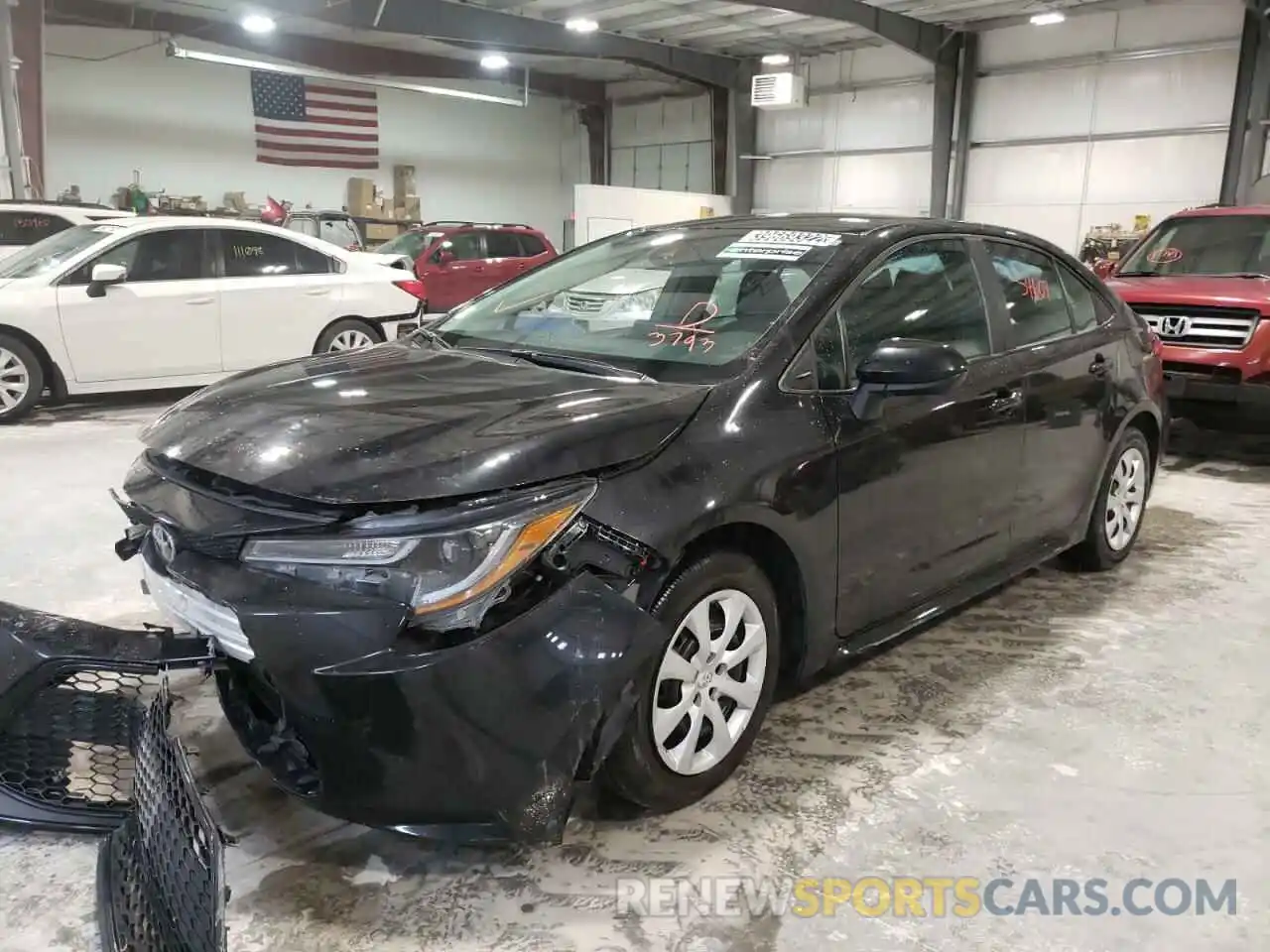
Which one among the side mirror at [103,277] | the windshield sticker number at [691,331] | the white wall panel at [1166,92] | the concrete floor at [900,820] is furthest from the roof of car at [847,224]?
the white wall panel at [1166,92]

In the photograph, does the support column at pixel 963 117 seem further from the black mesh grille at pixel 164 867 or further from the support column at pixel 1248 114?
the black mesh grille at pixel 164 867

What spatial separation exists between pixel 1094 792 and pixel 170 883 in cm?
204

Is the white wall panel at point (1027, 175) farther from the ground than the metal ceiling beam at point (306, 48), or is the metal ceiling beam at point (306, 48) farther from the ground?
the metal ceiling beam at point (306, 48)

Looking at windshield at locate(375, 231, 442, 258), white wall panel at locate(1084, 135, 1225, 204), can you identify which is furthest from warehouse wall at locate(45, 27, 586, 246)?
white wall panel at locate(1084, 135, 1225, 204)

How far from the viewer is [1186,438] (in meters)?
7.09

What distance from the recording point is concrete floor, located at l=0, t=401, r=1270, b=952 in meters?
1.93

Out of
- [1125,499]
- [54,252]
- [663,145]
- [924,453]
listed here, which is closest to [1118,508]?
[1125,499]

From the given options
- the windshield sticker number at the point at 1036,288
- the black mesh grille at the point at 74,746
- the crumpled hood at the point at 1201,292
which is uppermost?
the windshield sticker number at the point at 1036,288

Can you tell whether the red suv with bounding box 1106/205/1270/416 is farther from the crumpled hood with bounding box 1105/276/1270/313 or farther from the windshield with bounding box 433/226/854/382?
the windshield with bounding box 433/226/854/382

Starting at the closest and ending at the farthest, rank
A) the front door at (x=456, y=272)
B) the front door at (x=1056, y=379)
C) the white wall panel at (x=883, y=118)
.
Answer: the front door at (x=1056, y=379)
the front door at (x=456, y=272)
the white wall panel at (x=883, y=118)

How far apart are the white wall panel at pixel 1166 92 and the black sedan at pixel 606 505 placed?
11.2 meters

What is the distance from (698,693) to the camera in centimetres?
221

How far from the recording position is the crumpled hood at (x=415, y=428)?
182 cm

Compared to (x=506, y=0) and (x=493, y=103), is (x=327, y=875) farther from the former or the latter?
(x=493, y=103)
